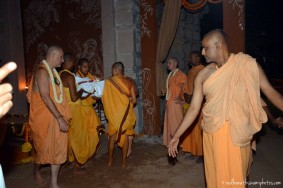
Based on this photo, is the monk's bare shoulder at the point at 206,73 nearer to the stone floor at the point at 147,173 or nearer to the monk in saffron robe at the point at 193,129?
the stone floor at the point at 147,173

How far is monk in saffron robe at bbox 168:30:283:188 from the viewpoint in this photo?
294 cm

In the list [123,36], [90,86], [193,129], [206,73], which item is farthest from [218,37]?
[123,36]

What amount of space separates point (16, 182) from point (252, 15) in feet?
56.7

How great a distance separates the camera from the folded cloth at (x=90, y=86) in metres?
5.39

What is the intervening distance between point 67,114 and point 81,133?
1.04m

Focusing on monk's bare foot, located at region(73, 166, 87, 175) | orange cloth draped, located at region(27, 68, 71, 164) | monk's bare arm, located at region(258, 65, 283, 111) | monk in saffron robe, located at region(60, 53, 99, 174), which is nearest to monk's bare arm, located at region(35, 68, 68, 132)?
orange cloth draped, located at region(27, 68, 71, 164)

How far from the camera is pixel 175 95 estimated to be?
6.07 m

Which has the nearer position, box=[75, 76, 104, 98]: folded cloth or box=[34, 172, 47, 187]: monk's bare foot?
box=[34, 172, 47, 187]: monk's bare foot

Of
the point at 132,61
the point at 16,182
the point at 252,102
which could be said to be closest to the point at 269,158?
the point at 252,102

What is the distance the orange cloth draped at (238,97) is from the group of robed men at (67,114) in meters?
2.18

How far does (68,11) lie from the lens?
312 inches

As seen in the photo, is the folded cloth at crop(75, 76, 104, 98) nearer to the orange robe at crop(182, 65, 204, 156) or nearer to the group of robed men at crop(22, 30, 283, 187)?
the orange robe at crop(182, 65, 204, 156)

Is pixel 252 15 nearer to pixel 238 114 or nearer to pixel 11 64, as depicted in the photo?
pixel 238 114

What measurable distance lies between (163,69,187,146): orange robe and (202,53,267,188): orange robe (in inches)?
116
